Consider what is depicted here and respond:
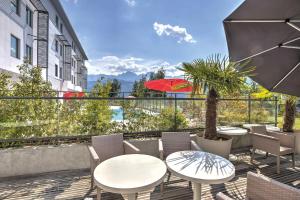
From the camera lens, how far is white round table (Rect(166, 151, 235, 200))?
228cm

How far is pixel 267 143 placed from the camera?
14.2 feet

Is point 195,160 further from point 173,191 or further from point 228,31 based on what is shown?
point 228,31

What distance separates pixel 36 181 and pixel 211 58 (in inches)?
167

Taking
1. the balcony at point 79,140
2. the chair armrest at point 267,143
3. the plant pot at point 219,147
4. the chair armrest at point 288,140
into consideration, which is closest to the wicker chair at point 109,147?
the balcony at point 79,140

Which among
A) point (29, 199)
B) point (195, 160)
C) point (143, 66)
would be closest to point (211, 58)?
point (195, 160)

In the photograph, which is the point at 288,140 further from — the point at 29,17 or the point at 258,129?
the point at 29,17

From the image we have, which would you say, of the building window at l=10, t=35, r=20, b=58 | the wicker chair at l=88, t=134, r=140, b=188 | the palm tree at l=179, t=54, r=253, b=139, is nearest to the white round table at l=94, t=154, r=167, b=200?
the wicker chair at l=88, t=134, r=140, b=188

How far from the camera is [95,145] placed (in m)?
3.46

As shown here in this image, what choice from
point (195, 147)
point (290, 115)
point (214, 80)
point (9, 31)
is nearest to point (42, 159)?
point (195, 147)

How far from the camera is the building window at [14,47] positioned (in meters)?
11.0

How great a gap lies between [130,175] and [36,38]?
53.0 feet

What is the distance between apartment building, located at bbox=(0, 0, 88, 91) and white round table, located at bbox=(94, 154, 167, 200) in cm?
1009

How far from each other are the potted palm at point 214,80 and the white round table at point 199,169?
132cm

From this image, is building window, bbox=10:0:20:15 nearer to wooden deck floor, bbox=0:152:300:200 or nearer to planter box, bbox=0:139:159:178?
planter box, bbox=0:139:159:178
